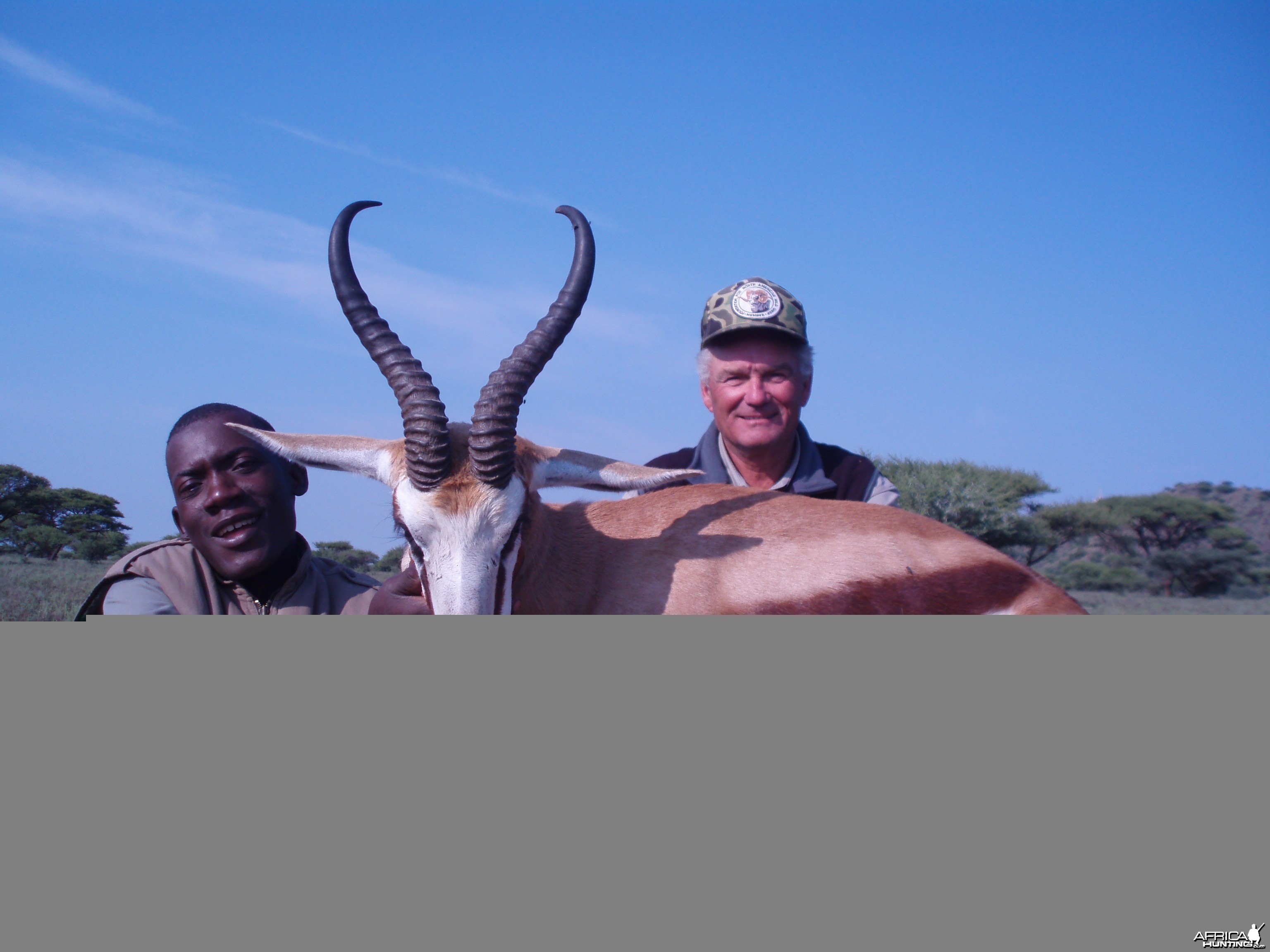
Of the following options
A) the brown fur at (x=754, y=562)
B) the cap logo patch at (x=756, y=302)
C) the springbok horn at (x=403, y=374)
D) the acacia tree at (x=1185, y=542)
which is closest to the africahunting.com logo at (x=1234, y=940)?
the brown fur at (x=754, y=562)

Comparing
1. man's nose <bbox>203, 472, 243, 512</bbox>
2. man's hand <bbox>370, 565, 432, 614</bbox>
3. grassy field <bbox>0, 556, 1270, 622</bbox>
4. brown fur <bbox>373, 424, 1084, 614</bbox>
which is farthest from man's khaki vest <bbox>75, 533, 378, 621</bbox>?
brown fur <bbox>373, 424, 1084, 614</bbox>

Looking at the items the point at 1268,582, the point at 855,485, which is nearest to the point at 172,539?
the point at 855,485

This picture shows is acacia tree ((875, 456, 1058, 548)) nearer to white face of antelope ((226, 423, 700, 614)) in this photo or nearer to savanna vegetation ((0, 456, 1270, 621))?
savanna vegetation ((0, 456, 1270, 621))

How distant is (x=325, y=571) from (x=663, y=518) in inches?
76.5

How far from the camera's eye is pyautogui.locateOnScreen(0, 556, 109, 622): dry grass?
486cm

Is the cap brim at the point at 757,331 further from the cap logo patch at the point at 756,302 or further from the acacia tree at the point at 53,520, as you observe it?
the acacia tree at the point at 53,520

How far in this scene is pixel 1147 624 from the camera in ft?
3.78

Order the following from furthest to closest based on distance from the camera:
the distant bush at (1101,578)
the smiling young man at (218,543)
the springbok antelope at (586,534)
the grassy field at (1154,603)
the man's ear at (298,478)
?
the distant bush at (1101,578)
the grassy field at (1154,603)
the man's ear at (298,478)
the smiling young man at (218,543)
the springbok antelope at (586,534)

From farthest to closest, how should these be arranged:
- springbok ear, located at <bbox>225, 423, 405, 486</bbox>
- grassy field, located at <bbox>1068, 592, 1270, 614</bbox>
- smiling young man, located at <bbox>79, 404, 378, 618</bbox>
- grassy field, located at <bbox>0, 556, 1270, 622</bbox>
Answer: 1. grassy field, located at <bbox>1068, 592, 1270, 614</bbox>
2. grassy field, located at <bbox>0, 556, 1270, 622</bbox>
3. springbok ear, located at <bbox>225, 423, 405, 486</bbox>
4. smiling young man, located at <bbox>79, 404, 378, 618</bbox>

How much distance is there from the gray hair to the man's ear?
2613 mm

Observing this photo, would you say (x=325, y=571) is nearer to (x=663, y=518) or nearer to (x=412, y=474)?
(x=412, y=474)

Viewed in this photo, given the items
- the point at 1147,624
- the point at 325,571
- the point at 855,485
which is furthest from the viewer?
the point at 855,485

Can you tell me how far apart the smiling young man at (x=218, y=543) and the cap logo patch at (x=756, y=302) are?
9.37ft

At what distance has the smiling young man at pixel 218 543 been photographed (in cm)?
380
